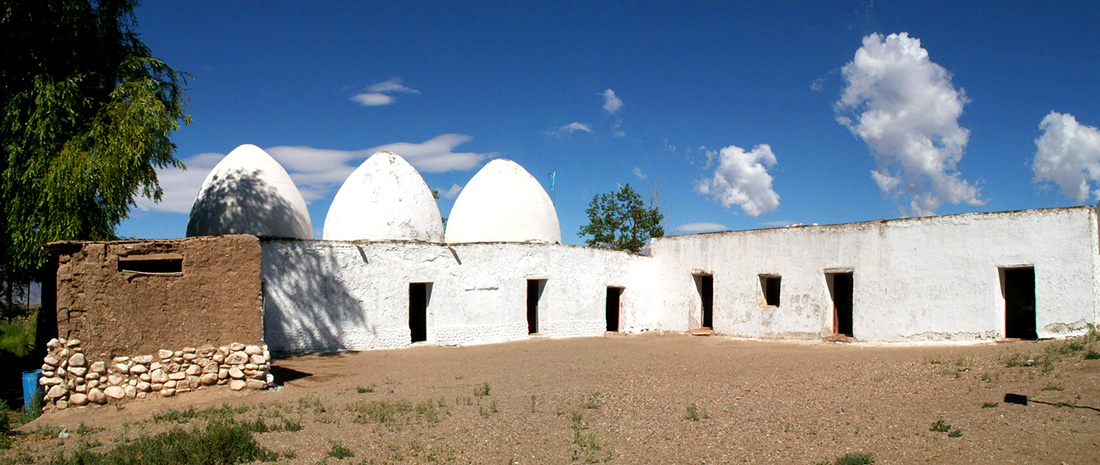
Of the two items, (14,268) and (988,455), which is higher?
(14,268)

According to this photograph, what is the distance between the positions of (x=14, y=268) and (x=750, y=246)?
15103 millimetres

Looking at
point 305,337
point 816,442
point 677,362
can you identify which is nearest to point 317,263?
point 305,337

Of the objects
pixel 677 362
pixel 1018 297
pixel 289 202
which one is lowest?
pixel 677 362

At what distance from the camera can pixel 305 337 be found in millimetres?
14086

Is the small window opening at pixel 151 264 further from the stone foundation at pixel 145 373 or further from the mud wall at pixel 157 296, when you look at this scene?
the stone foundation at pixel 145 373

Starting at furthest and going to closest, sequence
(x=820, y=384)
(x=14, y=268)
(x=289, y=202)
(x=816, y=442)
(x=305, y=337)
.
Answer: (x=289, y=202)
(x=305, y=337)
(x=14, y=268)
(x=820, y=384)
(x=816, y=442)

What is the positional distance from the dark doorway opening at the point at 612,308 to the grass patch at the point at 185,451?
14.2 meters

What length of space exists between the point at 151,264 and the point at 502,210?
907 cm

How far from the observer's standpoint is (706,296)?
19250 millimetres

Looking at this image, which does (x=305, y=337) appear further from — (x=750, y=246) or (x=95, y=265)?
(x=750, y=246)

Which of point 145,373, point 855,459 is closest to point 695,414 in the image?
point 855,459

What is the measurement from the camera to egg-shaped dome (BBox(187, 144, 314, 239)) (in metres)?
15.4

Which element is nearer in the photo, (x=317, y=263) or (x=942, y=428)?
(x=942, y=428)

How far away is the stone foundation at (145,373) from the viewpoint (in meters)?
8.66
